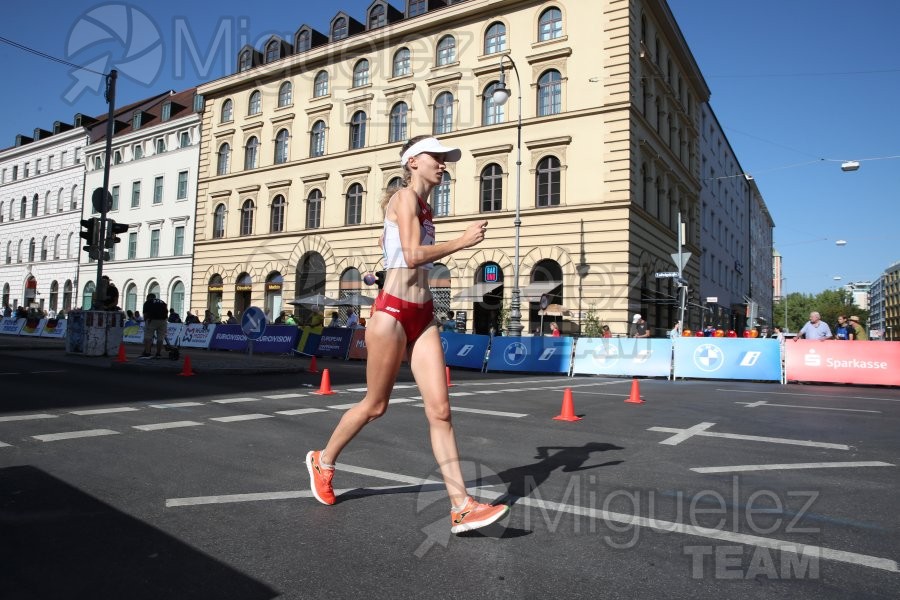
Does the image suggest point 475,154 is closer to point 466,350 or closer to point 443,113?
point 443,113

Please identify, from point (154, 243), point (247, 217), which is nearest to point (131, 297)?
point (154, 243)

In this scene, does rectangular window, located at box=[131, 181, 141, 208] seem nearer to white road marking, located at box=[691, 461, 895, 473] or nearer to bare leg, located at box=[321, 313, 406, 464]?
bare leg, located at box=[321, 313, 406, 464]

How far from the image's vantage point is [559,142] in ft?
85.6

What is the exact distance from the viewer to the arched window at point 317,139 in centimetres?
3400

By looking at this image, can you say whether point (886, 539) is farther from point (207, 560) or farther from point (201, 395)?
point (201, 395)

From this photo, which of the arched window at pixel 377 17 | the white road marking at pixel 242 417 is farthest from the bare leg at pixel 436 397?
the arched window at pixel 377 17

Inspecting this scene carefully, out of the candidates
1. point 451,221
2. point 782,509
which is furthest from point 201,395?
point 451,221

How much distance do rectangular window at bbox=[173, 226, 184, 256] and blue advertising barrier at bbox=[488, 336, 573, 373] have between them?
30.3 metres

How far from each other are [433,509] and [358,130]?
31412mm

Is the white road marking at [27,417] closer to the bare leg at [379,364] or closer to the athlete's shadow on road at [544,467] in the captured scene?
the bare leg at [379,364]

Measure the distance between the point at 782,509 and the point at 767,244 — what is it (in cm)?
9302

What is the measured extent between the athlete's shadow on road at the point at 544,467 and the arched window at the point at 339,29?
111 ft

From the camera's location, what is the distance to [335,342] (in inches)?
861

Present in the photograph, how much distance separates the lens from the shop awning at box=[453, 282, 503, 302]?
2689cm
